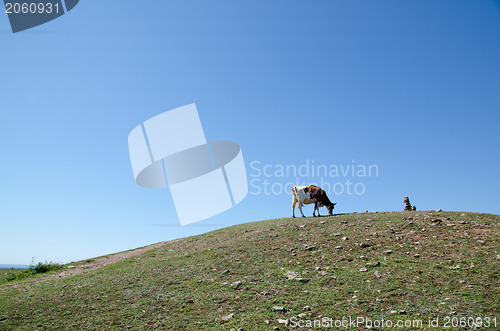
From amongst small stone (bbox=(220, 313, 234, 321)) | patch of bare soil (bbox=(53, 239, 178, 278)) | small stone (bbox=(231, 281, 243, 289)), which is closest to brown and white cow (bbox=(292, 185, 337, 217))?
patch of bare soil (bbox=(53, 239, 178, 278))

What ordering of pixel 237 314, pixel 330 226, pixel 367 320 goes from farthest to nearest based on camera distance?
pixel 330 226
pixel 237 314
pixel 367 320

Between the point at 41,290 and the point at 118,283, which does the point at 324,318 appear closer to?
the point at 118,283

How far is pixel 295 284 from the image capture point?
1327cm

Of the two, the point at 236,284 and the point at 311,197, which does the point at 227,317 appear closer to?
the point at 236,284

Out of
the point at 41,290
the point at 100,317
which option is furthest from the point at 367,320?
the point at 41,290

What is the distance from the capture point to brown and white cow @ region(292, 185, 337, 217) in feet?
97.9

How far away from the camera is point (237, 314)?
10992 millimetres

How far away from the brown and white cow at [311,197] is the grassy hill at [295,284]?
8748 millimetres

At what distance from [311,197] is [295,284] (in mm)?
17199

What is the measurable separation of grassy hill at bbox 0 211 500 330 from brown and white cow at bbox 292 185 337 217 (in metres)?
8.75

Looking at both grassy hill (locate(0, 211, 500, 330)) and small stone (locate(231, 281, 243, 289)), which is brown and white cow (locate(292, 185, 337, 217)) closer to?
grassy hill (locate(0, 211, 500, 330))

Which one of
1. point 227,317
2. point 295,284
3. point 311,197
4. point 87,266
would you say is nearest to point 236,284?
point 295,284

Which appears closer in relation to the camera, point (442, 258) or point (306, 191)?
point (442, 258)

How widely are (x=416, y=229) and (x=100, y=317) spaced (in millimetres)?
18401
